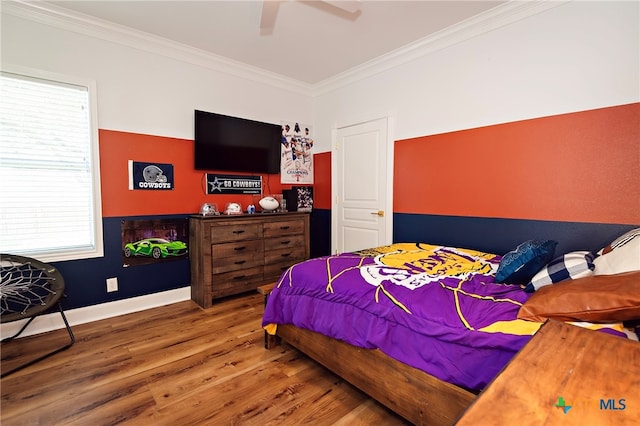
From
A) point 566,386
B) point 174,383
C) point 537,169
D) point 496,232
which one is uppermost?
point 537,169

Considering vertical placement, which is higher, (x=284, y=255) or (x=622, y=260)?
(x=622, y=260)

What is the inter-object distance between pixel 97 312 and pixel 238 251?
1.39 m

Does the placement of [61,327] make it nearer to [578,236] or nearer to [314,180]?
[314,180]

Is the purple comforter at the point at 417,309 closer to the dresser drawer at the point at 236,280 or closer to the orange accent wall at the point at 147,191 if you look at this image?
the dresser drawer at the point at 236,280

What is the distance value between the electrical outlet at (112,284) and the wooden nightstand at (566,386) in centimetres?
326

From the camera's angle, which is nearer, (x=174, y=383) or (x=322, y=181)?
(x=174, y=383)

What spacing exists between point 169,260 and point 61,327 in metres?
1.02

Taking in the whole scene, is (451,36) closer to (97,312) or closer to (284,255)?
(284,255)

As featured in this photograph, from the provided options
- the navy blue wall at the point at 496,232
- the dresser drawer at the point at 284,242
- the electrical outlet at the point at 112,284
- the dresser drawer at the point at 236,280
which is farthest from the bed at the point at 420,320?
the electrical outlet at the point at 112,284

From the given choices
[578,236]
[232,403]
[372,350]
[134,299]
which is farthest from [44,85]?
[578,236]

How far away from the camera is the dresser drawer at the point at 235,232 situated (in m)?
3.11

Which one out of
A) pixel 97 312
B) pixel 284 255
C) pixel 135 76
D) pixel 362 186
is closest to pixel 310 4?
pixel 135 76

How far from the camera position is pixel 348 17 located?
8.53 ft

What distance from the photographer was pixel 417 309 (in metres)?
1.46
